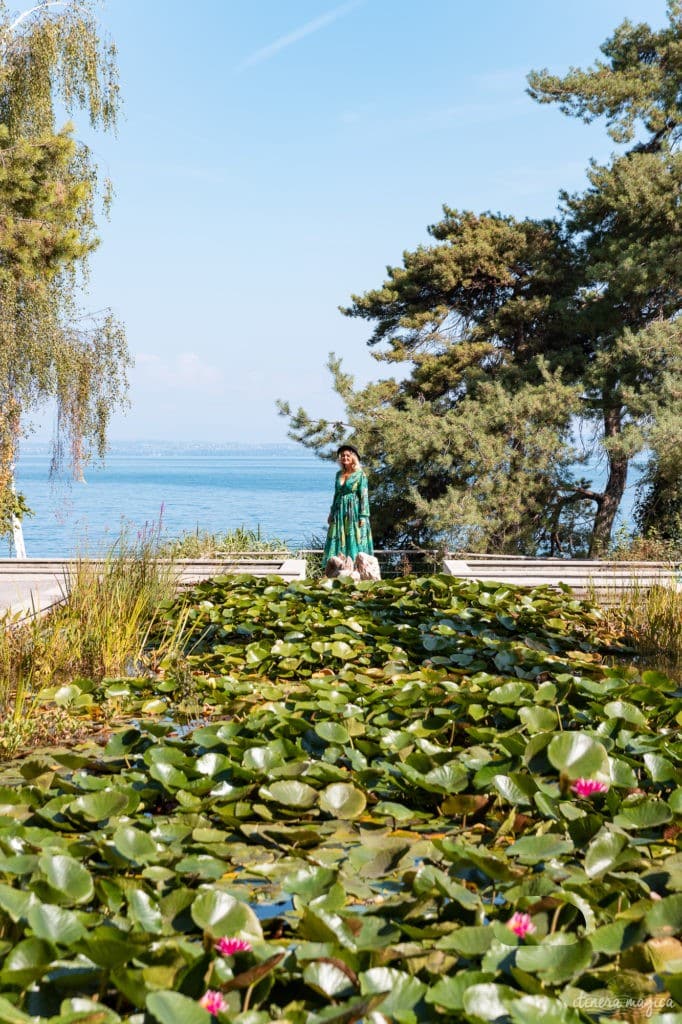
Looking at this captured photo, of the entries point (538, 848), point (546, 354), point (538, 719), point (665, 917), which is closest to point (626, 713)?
point (538, 719)

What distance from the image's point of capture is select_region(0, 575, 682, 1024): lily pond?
5.10ft

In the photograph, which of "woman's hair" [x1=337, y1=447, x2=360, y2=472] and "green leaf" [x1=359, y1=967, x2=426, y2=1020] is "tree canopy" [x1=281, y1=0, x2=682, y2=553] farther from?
"green leaf" [x1=359, y1=967, x2=426, y2=1020]

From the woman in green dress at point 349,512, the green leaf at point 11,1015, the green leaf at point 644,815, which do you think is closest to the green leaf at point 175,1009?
the green leaf at point 11,1015

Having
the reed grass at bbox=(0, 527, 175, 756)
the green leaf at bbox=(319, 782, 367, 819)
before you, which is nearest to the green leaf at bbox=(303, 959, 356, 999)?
the green leaf at bbox=(319, 782, 367, 819)

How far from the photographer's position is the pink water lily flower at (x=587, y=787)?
248 cm

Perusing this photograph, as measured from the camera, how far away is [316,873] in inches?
77.5

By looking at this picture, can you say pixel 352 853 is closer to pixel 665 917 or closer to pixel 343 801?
pixel 343 801

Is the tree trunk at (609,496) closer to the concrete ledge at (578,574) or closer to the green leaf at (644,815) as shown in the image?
the concrete ledge at (578,574)

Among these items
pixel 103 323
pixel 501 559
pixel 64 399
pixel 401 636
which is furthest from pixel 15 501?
pixel 401 636

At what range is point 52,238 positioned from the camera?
10.3 metres

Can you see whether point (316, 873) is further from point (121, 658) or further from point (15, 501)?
point (15, 501)

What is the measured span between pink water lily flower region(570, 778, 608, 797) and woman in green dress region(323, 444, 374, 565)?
4528 mm

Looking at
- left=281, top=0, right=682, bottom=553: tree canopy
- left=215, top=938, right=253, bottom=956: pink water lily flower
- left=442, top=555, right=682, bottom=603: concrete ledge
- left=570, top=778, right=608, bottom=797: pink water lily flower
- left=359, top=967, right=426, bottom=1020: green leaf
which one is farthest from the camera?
left=281, top=0, right=682, bottom=553: tree canopy

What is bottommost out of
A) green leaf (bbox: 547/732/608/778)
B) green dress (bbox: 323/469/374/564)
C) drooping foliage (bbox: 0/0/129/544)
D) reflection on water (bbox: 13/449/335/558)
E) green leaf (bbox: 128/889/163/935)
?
reflection on water (bbox: 13/449/335/558)
